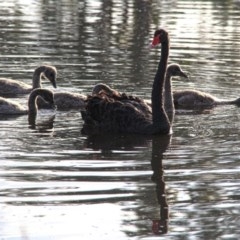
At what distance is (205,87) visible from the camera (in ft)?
48.5

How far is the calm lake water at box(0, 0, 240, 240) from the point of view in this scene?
24.6 ft

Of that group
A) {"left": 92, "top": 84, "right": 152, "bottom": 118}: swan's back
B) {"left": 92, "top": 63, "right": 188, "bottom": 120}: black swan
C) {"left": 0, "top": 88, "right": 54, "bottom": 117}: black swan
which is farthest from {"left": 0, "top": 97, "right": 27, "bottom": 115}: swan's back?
{"left": 92, "top": 84, "right": 152, "bottom": 118}: swan's back

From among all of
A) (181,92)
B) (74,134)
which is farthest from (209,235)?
(181,92)

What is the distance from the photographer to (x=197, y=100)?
13.5m

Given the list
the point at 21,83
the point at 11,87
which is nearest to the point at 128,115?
the point at 11,87

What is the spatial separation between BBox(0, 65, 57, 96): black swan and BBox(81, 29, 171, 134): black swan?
2.41 metres

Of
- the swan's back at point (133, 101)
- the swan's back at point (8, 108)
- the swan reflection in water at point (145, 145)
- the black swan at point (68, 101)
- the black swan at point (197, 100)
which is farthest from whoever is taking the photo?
the black swan at point (197, 100)

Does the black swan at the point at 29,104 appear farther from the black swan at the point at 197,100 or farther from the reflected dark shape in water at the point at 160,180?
the reflected dark shape in water at the point at 160,180

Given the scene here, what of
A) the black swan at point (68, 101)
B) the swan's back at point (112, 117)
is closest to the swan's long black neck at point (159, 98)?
the swan's back at point (112, 117)

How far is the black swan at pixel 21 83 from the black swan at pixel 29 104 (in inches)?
42.1

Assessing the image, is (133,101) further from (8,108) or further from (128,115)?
(8,108)

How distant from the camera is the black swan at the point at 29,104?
40.4ft

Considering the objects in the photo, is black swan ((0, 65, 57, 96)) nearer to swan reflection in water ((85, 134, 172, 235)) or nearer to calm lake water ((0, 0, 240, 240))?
calm lake water ((0, 0, 240, 240))

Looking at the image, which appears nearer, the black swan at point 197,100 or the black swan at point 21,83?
the black swan at point 197,100
